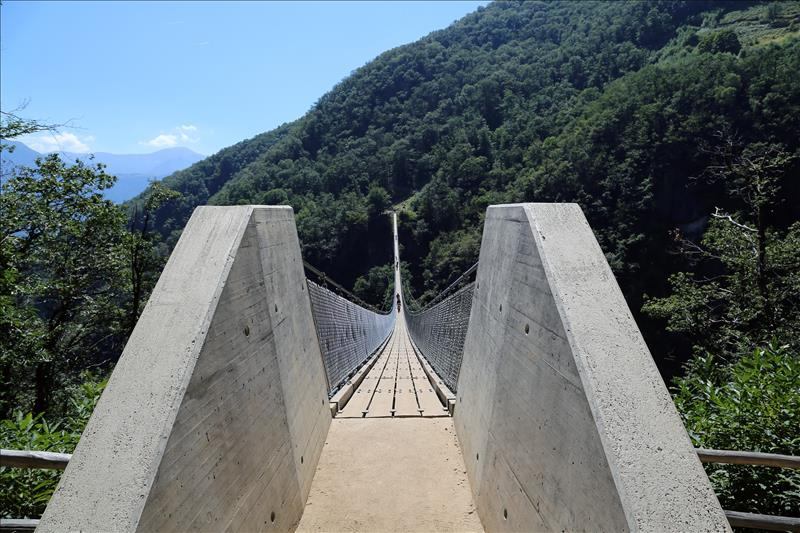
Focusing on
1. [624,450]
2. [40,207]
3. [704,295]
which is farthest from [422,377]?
[40,207]

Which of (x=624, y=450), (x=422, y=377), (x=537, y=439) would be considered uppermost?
(x=624, y=450)

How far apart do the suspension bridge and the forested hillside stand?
692cm

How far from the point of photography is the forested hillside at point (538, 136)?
35312mm

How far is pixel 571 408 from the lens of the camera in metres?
1.65

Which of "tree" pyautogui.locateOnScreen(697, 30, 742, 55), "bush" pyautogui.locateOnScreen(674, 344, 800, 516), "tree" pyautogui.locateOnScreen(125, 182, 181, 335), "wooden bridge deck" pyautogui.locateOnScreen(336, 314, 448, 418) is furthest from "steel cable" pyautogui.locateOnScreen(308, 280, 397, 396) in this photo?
"tree" pyautogui.locateOnScreen(697, 30, 742, 55)

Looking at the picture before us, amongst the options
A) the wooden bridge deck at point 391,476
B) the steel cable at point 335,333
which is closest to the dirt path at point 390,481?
the wooden bridge deck at point 391,476

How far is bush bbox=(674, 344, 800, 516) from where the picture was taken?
2.28 meters

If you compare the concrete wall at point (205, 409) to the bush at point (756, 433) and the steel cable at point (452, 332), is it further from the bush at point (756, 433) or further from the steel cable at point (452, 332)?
the bush at point (756, 433)

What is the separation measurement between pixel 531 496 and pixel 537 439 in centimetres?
22

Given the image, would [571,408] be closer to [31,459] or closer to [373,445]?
[31,459]

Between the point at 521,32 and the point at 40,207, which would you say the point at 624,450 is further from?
the point at 521,32

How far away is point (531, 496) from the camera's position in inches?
73.7

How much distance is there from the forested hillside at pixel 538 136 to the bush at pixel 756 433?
19.5 feet

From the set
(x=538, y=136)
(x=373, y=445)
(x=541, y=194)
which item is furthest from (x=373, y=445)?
(x=538, y=136)
